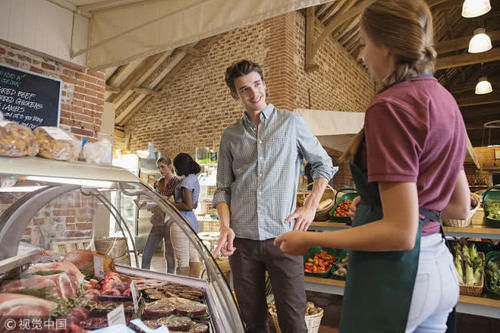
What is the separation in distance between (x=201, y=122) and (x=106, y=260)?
7339mm

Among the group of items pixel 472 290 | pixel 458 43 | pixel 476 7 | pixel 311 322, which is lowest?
pixel 311 322

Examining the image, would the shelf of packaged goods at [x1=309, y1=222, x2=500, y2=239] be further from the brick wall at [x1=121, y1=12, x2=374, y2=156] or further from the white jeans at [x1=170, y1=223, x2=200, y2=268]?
the brick wall at [x1=121, y1=12, x2=374, y2=156]

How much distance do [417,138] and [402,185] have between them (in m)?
0.12

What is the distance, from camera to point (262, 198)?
6.03 feet

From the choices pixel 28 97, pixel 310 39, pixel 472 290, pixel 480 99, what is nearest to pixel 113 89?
pixel 310 39

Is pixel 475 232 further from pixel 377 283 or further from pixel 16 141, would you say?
pixel 16 141

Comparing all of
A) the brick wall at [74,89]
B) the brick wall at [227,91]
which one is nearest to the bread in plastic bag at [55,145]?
the brick wall at [74,89]

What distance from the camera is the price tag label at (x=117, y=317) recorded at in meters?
1.25

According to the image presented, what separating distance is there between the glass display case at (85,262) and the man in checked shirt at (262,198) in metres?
0.30

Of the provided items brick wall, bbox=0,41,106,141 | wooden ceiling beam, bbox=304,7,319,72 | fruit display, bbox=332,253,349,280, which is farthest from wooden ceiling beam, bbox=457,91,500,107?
brick wall, bbox=0,41,106,141

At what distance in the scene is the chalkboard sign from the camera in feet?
11.3

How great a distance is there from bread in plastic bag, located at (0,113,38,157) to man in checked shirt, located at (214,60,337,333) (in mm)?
909

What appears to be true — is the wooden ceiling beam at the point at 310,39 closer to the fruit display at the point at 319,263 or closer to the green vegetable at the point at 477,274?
the fruit display at the point at 319,263

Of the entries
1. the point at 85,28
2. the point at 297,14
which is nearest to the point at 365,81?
the point at 297,14
